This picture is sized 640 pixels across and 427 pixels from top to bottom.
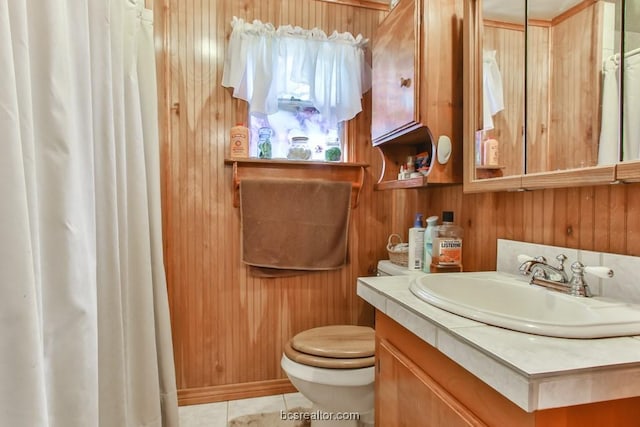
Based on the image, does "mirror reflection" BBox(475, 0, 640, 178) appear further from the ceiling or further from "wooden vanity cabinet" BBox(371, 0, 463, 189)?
"wooden vanity cabinet" BBox(371, 0, 463, 189)

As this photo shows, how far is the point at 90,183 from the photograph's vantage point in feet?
2.56

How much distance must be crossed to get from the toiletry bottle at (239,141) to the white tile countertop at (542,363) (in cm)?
131

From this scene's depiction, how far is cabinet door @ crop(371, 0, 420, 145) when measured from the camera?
1396mm

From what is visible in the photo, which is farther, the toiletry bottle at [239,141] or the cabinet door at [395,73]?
the toiletry bottle at [239,141]

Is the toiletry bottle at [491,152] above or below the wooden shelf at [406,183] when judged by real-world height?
above

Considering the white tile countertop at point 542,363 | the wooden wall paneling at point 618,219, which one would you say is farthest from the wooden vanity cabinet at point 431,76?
the white tile countertop at point 542,363

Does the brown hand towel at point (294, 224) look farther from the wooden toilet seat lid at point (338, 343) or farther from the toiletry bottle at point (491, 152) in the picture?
the toiletry bottle at point (491, 152)

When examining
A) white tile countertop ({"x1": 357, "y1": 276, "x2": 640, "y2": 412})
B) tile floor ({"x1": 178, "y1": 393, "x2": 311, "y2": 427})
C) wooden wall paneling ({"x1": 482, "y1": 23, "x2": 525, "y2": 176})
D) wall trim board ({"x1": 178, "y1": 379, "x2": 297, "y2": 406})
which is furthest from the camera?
wall trim board ({"x1": 178, "y1": 379, "x2": 297, "y2": 406})

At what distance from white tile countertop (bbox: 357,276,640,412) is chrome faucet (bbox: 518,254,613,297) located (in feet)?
0.84

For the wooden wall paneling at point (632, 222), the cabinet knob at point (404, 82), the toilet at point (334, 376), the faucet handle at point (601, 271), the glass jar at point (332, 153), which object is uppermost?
the cabinet knob at point (404, 82)

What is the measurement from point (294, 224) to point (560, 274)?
1181 mm

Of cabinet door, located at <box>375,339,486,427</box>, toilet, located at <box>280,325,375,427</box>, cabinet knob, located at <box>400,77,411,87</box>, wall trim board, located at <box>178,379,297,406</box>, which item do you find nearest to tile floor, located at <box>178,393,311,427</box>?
wall trim board, located at <box>178,379,297,406</box>

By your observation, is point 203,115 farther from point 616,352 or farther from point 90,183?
point 616,352

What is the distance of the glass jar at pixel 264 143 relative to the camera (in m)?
1.76
